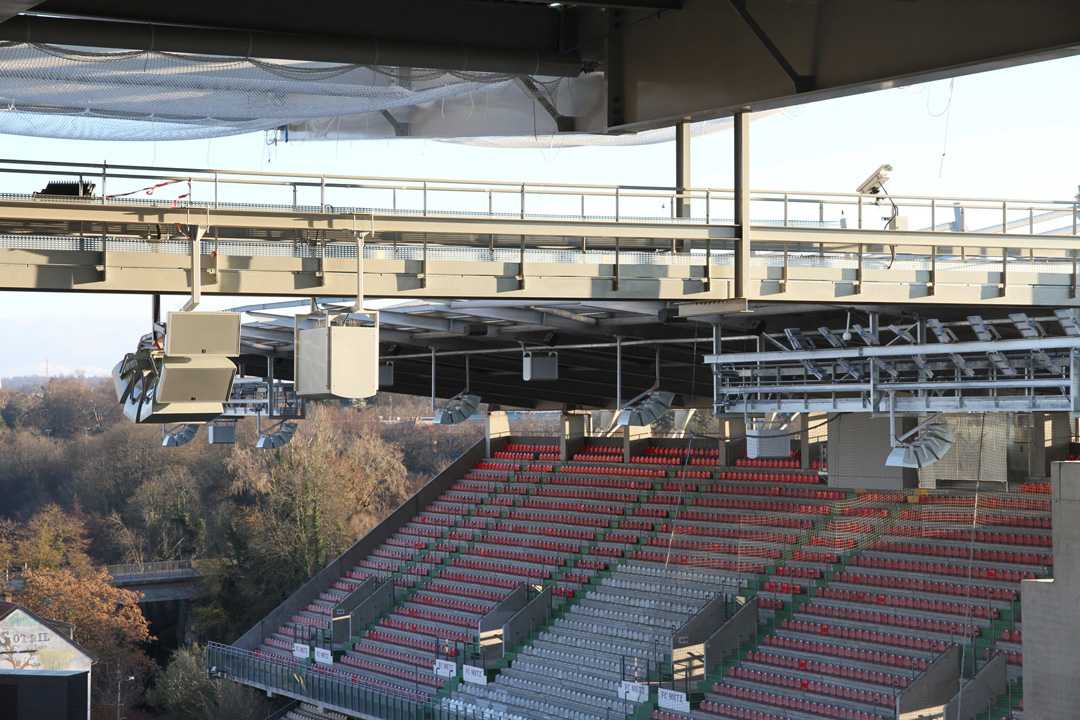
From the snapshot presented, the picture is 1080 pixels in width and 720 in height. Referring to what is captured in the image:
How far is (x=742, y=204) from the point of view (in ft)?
31.8

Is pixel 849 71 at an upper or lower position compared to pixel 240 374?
upper

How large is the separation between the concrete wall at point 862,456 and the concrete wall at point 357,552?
10825 millimetres

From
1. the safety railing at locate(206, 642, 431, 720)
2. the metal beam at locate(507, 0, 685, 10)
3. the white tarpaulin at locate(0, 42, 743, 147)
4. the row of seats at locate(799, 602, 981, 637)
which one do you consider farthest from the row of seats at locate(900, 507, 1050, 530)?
the metal beam at locate(507, 0, 685, 10)

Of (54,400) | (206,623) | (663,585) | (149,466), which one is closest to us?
(663,585)

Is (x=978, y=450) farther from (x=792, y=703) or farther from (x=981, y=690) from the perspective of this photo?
(x=792, y=703)

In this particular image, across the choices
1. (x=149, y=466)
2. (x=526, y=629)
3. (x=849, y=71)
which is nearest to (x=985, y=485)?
(x=526, y=629)

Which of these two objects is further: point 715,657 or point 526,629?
point 526,629

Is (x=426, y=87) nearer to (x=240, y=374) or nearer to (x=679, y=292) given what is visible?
(x=679, y=292)

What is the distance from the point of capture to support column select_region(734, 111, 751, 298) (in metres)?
9.63

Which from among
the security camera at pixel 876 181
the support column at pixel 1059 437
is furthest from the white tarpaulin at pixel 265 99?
the support column at pixel 1059 437

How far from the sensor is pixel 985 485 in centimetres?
1798

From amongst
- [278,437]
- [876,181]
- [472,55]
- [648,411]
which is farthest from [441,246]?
[278,437]

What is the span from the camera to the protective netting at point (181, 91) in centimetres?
841

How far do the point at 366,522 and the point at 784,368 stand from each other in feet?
95.9
